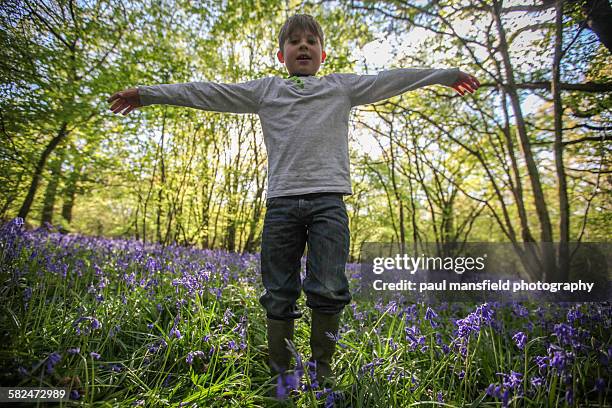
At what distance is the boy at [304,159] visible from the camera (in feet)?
5.25

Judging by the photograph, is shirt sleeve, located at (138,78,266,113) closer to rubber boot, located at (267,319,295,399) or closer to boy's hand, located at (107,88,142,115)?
boy's hand, located at (107,88,142,115)

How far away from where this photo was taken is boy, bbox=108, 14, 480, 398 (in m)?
1.60

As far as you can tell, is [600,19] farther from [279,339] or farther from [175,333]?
[175,333]

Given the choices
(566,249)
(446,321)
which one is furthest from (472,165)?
(446,321)

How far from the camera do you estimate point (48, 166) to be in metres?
3.25

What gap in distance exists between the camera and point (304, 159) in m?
1.69

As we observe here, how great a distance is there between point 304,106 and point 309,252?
2.64ft

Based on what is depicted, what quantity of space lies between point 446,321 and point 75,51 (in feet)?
13.5

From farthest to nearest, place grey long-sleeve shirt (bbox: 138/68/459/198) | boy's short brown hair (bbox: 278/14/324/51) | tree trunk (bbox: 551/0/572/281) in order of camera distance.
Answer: tree trunk (bbox: 551/0/572/281) < boy's short brown hair (bbox: 278/14/324/51) < grey long-sleeve shirt (bbox: 138/68/459/198)

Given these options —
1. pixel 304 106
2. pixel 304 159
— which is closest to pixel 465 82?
pixel 304 106

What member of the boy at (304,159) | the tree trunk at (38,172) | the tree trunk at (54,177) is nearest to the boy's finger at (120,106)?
the boy at (304,159)

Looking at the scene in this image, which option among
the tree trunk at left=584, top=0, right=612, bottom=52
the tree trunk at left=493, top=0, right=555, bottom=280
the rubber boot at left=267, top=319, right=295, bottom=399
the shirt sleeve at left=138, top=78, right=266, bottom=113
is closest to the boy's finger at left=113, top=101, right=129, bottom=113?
the shirt sleeve at left=138, top=78, right=266, bottom=113

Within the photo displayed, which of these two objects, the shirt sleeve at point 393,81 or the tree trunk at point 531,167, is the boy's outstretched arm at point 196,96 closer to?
the shirt sleeve at point 393,81

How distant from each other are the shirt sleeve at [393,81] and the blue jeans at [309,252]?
2.04ft
